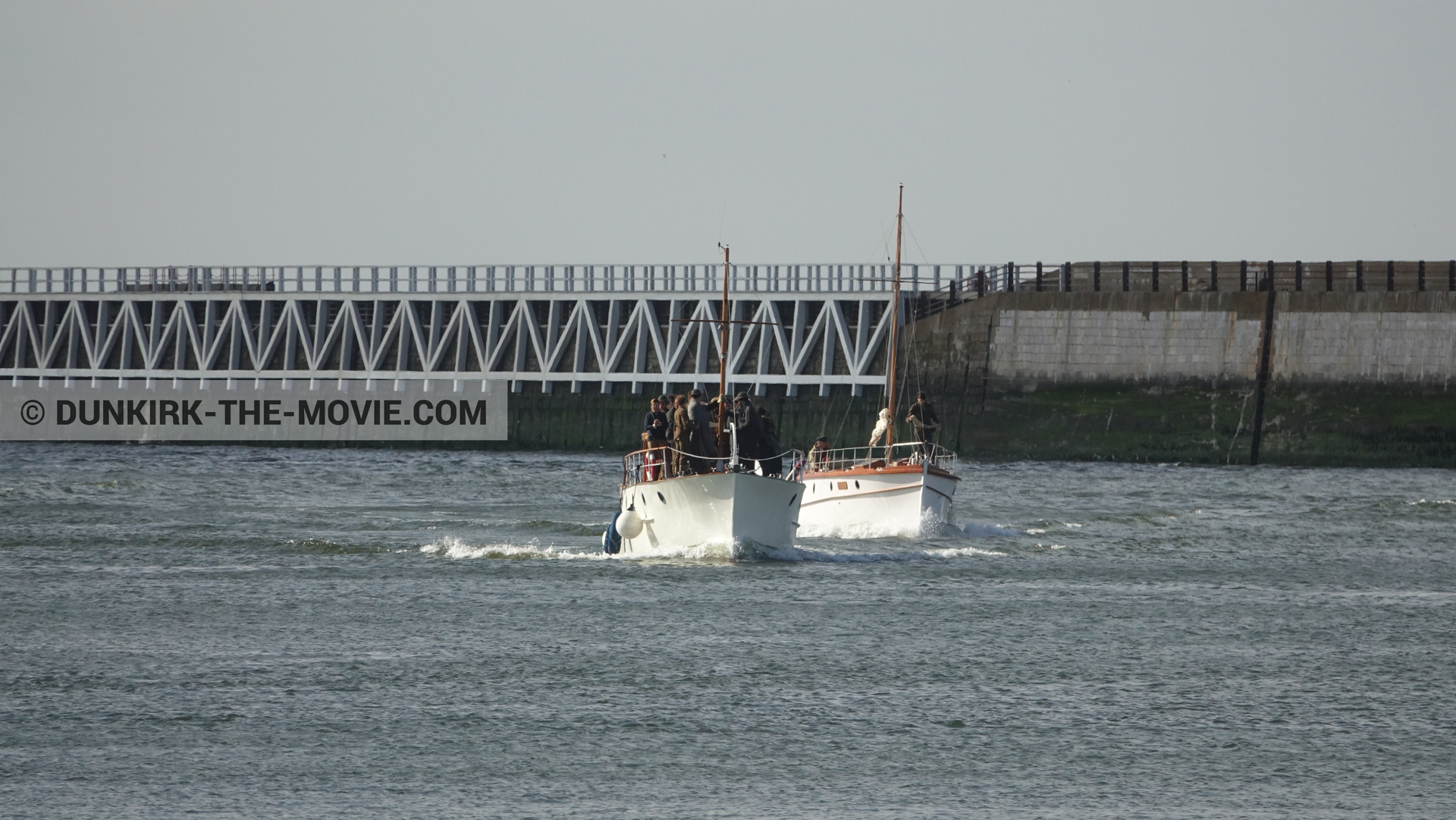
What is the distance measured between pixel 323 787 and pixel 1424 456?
5011 centimetres

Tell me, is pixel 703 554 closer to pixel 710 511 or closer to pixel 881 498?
pixel 710 511

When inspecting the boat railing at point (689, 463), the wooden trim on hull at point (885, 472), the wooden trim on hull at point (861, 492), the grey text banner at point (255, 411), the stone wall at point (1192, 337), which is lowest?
the grey text banner at point (255, 411)

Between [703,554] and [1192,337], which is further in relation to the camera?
[1192,337]

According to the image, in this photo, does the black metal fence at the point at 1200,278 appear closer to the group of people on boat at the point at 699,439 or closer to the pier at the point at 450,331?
the pier at the point at 450,331

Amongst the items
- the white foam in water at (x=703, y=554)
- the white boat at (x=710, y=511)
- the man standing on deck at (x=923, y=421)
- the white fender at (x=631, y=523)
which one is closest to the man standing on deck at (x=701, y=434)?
the white boat at (x=710, y=511)

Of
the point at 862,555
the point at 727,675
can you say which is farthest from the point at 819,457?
the point at 727,675

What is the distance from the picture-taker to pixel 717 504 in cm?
2645

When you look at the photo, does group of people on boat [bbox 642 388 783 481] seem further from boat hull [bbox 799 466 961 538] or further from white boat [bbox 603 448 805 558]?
boat hull [bbox 799 466 961 538]

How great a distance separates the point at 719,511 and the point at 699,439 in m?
1.08

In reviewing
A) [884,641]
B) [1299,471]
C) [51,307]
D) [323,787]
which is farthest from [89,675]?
[51,307]

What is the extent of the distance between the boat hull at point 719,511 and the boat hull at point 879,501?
521 cm

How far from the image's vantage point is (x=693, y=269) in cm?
8100

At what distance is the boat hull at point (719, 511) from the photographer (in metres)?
26.2

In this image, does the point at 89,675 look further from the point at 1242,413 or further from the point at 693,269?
the point at 693,269
